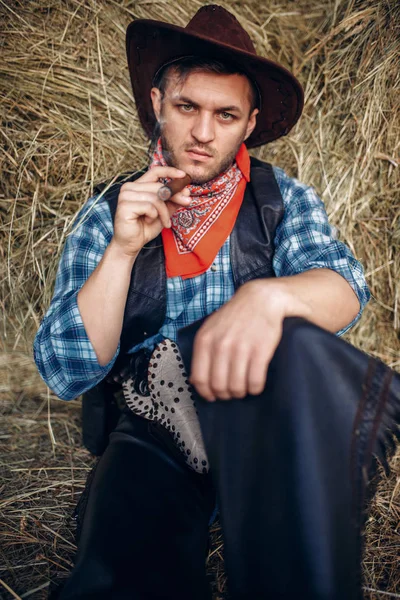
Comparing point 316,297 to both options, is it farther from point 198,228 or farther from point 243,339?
point 198,228

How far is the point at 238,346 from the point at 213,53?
3.17 feet

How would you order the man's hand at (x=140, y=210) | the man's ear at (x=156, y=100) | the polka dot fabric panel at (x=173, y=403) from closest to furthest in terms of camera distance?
the man's hand at (x=140, y=210)
the polka dot fabric panel at (x=173, y=403)
the man's ear at (x=156, y=100)

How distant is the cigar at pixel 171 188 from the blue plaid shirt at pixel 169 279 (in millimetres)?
321

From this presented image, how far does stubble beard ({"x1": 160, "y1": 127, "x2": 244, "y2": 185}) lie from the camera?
1405 millimetres

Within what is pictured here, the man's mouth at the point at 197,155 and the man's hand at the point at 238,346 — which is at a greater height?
the man's mouth at the point at 197,155

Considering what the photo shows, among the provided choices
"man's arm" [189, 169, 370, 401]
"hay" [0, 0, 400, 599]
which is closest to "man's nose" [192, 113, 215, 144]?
"man's arm" [189, 169, 370, 401]

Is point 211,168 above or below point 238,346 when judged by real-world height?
above

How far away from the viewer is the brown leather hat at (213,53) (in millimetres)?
1297

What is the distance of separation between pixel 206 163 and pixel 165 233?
260 mm

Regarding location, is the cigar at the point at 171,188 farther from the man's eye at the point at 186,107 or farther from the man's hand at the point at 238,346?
the man's hand at the point at 238,346

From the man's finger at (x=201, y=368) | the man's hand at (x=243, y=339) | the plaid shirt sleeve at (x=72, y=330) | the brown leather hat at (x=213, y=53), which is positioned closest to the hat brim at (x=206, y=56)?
the brown leather hat at (x=213, y=53)

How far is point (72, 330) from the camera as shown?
122 cm

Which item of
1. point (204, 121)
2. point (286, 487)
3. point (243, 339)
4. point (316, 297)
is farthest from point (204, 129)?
point (286, 487)

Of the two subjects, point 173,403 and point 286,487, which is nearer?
point 286,487
